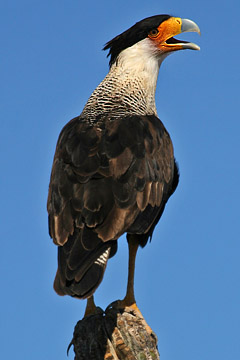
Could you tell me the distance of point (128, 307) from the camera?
6.73m

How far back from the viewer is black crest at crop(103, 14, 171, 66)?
841cm

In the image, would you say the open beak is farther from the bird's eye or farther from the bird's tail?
the bird's tail

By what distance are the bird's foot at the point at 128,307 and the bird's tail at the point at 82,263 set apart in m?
0.59

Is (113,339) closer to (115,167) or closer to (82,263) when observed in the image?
(82,263)

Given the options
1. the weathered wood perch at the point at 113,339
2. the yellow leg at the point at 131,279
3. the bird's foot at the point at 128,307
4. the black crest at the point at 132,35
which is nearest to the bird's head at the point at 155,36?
the black crest at the point at 132,35

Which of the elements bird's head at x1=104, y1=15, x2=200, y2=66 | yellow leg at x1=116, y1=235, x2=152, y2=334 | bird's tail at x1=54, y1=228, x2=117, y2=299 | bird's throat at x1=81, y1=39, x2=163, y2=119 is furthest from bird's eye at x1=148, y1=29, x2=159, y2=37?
bird's tail at x1=54, y1=228, x2=117, y2=299

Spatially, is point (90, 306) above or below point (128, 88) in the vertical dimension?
below

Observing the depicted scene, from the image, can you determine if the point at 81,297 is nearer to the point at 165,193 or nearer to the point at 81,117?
the point at 165,193

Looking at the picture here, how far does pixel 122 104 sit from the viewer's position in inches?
312

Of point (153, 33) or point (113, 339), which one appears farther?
point (153, 33)

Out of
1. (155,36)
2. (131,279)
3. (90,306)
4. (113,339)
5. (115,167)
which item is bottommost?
(113,339)

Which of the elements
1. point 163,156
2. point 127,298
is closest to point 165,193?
point 163,156

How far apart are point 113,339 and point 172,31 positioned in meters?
4.34

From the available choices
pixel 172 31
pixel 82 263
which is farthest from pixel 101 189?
pixel 172 31
